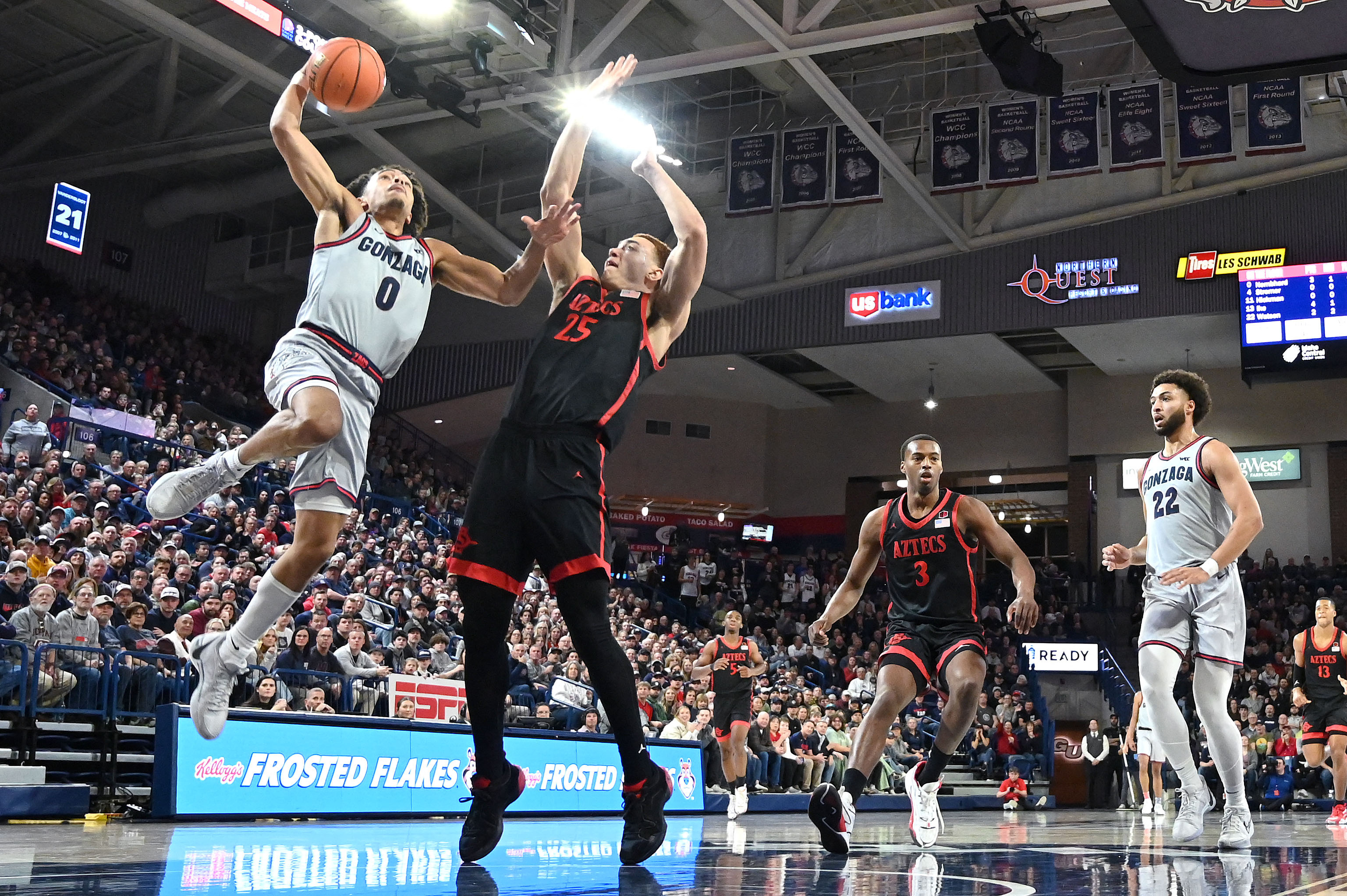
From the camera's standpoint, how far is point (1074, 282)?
2608 centimetres

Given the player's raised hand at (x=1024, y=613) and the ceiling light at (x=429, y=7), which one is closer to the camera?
the player's raised hand at (x=1024, y=613)

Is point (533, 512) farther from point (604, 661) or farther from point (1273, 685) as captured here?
point (1273, 685)

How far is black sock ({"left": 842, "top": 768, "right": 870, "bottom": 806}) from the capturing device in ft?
18.7

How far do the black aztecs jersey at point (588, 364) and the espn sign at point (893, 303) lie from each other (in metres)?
23.4

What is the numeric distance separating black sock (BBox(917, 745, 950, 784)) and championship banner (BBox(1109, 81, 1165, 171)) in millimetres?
16582

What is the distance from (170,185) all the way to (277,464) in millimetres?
12064

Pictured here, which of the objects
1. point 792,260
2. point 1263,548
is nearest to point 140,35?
point 792,260

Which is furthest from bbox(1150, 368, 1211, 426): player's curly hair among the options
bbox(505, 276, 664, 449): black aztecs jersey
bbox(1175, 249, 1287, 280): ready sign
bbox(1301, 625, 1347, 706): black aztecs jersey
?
bbox(1175, 249, 1287, 280): ready sign

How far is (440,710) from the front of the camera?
11422mm

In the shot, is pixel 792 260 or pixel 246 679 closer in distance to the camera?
pixel 246 679

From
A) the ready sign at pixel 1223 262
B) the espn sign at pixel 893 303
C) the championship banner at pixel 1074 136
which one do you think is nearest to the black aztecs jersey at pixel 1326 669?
the championship banner at pixel 1074 136

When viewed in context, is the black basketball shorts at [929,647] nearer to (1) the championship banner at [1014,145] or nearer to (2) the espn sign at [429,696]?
(2) the espn sign at [429,696]

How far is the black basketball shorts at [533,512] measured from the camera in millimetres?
3904

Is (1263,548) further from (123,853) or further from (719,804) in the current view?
(123,853)
